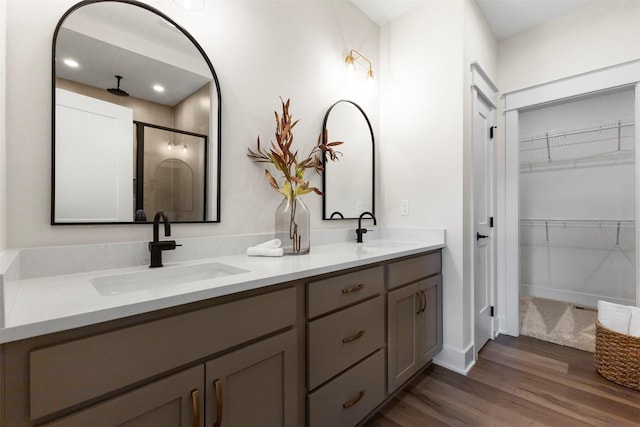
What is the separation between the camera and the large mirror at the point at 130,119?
108 centimetres

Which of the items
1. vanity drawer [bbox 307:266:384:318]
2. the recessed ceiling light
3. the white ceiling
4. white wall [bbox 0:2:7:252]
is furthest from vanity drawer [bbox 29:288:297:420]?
the white ceiling

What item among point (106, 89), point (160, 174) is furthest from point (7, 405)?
point (106, 89)

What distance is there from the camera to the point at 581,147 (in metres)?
3.46

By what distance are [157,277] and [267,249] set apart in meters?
0.48

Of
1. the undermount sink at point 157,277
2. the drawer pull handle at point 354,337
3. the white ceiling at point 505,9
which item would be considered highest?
the white ceiling at point 505,9

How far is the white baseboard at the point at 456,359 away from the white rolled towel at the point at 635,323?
962 millimetres

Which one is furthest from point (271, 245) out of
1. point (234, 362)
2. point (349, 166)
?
point (349, 166)

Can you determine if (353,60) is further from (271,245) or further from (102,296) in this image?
(102,296)

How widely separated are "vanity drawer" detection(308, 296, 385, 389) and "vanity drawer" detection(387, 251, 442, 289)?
0.16m

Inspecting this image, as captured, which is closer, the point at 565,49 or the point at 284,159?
the point at 284,159

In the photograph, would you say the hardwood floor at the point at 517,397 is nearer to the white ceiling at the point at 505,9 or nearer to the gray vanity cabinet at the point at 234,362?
the gray vanity cabinet at the point at 234,362

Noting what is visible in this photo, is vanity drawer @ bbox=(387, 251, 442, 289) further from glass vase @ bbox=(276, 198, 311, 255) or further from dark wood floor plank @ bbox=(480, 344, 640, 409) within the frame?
dark wood floor plank @ bbox=(480, 344, 640, 409)

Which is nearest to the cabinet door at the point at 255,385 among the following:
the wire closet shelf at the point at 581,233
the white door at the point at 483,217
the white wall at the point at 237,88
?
the white wall at the point at 237,88

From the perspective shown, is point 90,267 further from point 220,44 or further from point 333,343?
point 220,44
